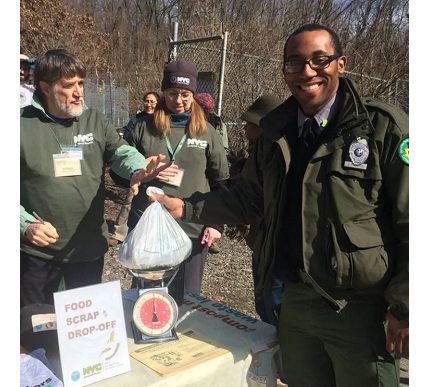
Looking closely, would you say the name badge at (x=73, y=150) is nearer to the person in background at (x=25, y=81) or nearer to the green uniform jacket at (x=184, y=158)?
the green uniform jacket at (x=184, y=158)

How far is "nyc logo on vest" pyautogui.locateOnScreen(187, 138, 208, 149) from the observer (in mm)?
2867

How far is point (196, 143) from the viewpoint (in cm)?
288

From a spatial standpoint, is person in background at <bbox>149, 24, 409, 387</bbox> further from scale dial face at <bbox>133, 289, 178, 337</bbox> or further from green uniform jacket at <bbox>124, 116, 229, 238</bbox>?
green uniform jacket at <bbox>124, 116, 229, 238</bbox>

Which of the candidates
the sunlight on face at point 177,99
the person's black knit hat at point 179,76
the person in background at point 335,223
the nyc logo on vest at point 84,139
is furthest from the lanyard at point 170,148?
the person in background at point 335,223

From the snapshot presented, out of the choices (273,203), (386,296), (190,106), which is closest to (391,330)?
(386,296)

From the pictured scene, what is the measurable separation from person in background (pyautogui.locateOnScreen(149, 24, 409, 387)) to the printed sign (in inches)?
24.0

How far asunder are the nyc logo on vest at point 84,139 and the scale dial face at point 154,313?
87 centimetres

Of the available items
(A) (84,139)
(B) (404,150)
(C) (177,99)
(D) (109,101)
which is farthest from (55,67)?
(D) (109,101)

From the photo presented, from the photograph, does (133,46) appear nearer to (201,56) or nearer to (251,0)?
(251,0)

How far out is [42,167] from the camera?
2172mm

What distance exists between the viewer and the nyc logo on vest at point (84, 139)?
2270 mm

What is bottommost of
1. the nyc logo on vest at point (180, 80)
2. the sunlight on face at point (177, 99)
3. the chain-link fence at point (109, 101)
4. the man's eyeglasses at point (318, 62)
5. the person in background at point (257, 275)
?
the person in background at point (257, 275)

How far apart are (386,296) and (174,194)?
1.54 meters

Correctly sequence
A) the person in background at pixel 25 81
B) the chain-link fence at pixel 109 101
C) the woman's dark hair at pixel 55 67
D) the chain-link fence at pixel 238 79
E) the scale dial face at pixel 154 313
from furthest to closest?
1. the chain-link fence at pixel 109 101
2. the chain-link fence at pixel 238 79
3. the person in background at pixel 25 81
4. the woman's dark hair at pixel 55 67
5. the scale dial face at pixel 154 313
